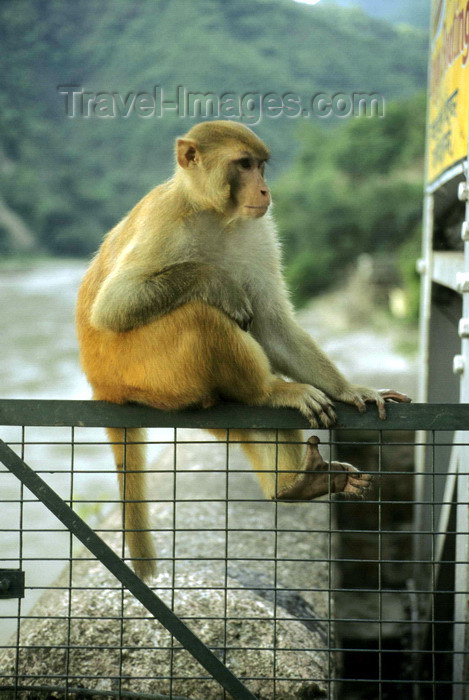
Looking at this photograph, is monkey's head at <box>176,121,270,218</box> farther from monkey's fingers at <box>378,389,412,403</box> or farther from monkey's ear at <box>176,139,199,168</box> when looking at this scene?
monkey's fingers at <box>378,389,412,403</box>

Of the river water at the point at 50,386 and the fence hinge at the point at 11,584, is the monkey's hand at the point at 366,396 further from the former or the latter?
the fence hinge at the point at 11,584

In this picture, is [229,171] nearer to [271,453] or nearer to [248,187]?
[248,187]

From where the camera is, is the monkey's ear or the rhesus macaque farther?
the monkey's ear

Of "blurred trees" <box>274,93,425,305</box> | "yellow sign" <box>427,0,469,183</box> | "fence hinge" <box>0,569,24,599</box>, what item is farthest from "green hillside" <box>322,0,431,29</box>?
"fence hinge" <box>0,569,24,599</box>

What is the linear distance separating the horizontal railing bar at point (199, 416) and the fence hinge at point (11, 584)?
546 millimetres

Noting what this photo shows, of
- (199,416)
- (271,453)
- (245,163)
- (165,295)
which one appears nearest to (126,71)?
(245,163)

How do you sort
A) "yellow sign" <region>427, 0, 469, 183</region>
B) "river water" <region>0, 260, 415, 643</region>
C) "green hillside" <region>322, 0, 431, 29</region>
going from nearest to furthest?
"yellow sign" <region>427, 0, 469, 183</region> < "river water" <region>0, 260, 415, 643</region> < "green hillside" <region>322, 0, 431, 29</region>

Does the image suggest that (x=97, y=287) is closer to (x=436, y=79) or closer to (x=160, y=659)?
(x=160, y=659)

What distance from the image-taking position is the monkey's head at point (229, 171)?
3.34m

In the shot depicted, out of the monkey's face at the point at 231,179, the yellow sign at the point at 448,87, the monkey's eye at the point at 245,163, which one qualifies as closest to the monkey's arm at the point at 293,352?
the monkey's face at the point at 231,179

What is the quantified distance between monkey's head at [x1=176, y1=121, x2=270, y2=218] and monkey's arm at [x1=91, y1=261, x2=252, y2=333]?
1.45 feet

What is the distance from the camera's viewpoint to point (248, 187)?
A: 335cm

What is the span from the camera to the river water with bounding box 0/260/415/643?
702cm

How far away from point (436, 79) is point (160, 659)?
427 centimetres
